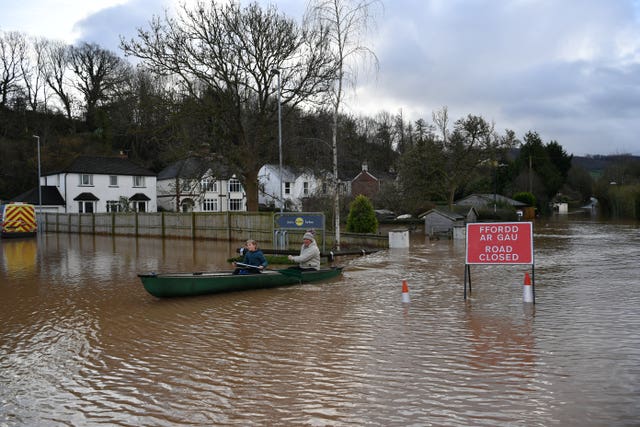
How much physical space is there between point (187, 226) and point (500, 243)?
2586 centimetres

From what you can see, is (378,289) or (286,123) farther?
(286,123)

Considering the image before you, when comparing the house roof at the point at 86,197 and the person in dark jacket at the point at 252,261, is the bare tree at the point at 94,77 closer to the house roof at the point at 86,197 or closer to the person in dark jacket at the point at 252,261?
the house roof at the point at 86,197

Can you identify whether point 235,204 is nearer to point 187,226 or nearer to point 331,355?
point 187,226

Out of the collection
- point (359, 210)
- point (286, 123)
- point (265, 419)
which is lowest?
point (265, 419)

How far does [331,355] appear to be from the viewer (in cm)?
767

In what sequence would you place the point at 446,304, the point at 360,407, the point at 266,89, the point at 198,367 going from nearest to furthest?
the point at 360,407 → the point at 198,367 → the point at 446,304 → the point at 266,89

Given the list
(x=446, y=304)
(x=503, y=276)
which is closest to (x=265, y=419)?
(x=446, y=304)

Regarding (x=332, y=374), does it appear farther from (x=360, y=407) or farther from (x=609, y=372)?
(x=609, y=372)

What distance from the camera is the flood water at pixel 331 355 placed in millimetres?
5609

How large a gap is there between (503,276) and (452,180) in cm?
4012

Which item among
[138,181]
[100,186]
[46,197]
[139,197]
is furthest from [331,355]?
[138,181]

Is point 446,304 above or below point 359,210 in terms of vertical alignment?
below

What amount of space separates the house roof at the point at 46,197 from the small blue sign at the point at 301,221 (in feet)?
136

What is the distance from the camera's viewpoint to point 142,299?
41.7ft
